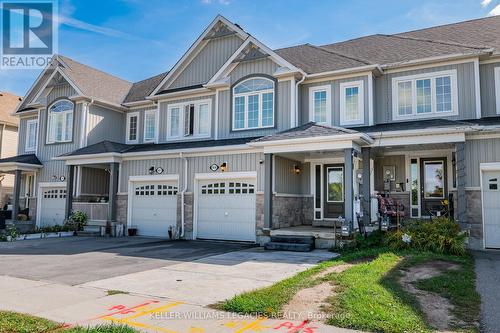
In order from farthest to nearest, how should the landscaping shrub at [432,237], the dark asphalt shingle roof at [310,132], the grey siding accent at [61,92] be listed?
the grey siding accent at [61,92], the dark asphalt shingle roof at [310,132], the landscaping shrub at [432,237]

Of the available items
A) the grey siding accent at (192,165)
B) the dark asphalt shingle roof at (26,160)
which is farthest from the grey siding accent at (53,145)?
the grey siding accent at (192,165)

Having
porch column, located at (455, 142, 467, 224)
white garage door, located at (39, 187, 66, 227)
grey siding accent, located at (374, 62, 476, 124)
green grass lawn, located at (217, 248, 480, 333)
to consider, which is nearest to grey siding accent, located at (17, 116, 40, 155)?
white garage door, located at (39, 187, 66, 227)

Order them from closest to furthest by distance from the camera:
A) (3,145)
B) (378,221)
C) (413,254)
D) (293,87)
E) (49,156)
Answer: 1. (413,254)
2. (378,221)
3. (293,87)
4. (49,156)
5. (3,145)

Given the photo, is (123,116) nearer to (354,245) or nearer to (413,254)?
(354,245)

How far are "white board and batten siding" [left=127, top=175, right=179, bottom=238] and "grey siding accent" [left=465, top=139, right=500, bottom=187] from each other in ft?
34.7

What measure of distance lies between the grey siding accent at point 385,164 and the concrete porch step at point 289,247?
14.2 ft

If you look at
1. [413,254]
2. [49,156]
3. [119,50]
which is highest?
[119,50]

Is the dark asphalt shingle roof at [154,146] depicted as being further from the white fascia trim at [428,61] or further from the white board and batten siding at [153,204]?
the white fascia trim at [428,61]

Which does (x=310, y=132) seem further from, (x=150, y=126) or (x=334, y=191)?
(x=150, y=126)

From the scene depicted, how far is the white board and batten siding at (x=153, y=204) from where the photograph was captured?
16406 millimetres

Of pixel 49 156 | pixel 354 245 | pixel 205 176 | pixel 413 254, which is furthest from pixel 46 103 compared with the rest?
pixel 413 254

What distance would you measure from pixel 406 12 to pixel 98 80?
1584cm

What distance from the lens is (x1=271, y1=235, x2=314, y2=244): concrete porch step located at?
40.2 ft

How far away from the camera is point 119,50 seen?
655 inches
